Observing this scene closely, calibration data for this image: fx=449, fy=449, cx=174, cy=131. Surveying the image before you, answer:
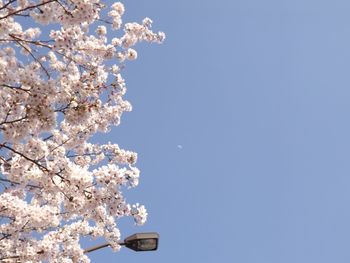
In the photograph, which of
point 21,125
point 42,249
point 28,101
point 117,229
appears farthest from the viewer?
point 117,229

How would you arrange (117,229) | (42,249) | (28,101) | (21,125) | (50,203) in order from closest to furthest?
(28,101)
(21,125)
(42,249)
(50,203)
(117,229)

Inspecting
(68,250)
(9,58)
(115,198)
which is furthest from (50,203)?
(9,58)

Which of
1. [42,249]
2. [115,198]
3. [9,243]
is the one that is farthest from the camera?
[9,243]

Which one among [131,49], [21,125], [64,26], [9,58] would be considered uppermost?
[131,49]

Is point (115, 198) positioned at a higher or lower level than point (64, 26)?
lower

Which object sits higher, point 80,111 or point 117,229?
point 80,111

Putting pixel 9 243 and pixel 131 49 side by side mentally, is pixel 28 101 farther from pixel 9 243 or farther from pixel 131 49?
pixel 131 49

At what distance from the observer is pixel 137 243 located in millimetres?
8281

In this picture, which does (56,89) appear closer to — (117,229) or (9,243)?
(9,243)

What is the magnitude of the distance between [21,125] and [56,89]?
2.69 ft

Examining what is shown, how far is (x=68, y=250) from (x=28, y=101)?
16.6ft

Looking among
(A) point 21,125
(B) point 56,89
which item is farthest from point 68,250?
(B) point 56,89

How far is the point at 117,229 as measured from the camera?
415 inches

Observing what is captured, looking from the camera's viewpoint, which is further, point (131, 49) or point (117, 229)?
point (131, 49)
